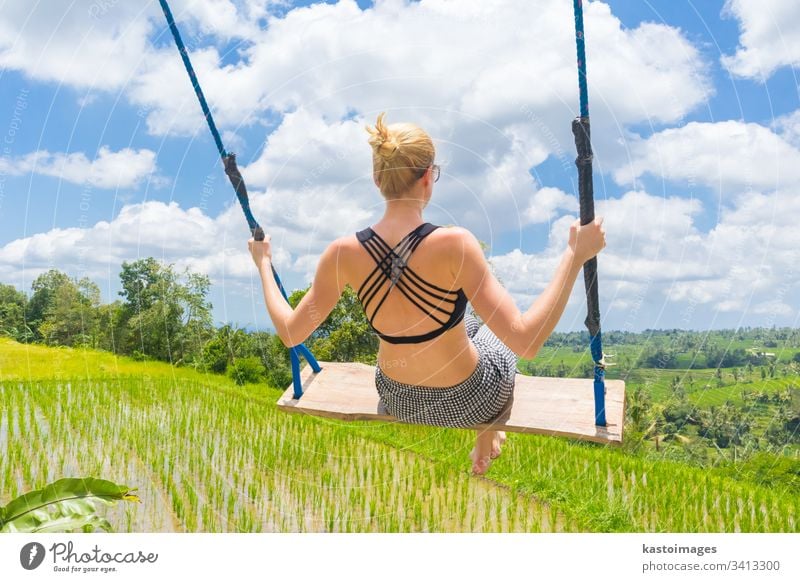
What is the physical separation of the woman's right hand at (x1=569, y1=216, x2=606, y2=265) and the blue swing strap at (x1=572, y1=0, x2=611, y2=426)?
0.02m

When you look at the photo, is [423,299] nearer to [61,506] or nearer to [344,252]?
[344,252]

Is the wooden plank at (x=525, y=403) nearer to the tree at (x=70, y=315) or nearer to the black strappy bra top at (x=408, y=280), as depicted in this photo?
the black strappy bra top at (x=408, y=280)

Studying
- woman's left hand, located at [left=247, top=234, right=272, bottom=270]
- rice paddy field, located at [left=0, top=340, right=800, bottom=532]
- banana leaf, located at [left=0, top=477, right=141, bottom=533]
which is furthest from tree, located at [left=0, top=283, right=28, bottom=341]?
woman's left hand, located at [left=247, top=234, right=272, bottom=270]

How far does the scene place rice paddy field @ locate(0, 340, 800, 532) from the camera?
404cm

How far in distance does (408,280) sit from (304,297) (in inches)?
15.2

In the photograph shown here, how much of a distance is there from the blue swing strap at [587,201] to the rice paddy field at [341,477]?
1.83 metres

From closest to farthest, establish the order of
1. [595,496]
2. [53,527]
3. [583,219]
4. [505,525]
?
1. [583,219]
2. [53,527]
3. [505,525]
4. [595,496]

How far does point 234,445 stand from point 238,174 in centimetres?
354

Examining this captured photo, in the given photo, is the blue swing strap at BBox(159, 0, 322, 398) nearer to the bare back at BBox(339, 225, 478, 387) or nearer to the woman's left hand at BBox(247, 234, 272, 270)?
the woman's left hand at BBox(247, 234, 272, 270)

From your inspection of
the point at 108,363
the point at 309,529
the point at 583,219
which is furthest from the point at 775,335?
the point at 108,363

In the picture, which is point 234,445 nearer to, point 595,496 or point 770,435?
point 595,496

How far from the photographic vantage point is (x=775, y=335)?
3.63 meters

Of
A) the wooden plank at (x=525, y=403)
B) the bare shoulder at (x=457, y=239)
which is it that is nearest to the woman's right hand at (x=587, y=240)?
the bare shoulder at (x=457, y=239)

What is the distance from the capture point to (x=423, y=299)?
2207 millimetres
